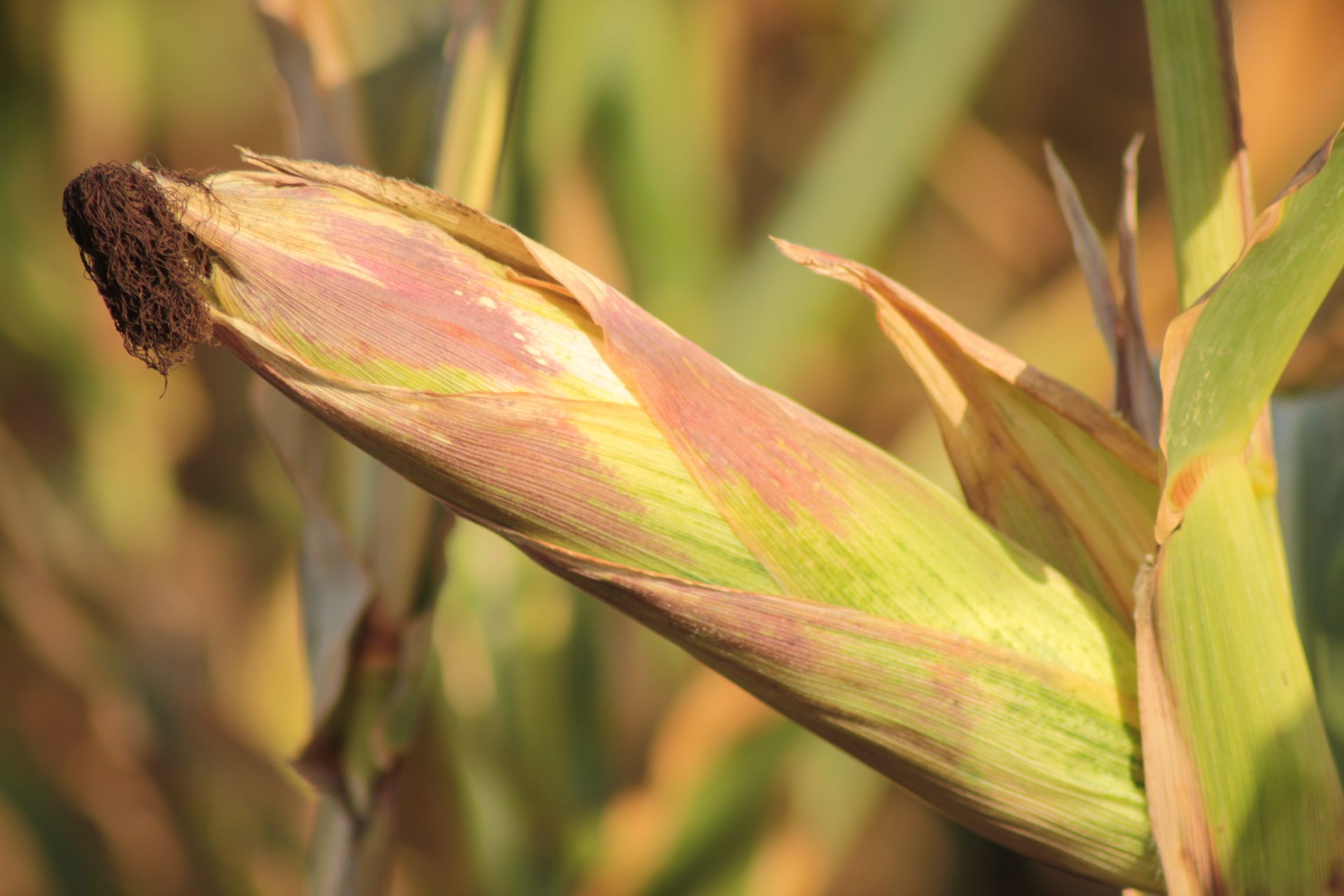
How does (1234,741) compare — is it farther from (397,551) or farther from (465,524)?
(465,524)

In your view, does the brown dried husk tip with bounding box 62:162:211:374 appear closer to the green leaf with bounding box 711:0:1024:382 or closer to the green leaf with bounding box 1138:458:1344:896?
the green leaf with bounding box 1138:458:1344:896

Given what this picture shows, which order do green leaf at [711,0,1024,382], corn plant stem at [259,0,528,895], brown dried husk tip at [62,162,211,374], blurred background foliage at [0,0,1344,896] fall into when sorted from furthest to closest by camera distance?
green leaf at [711,0,1024,382] → blurred background foliage at [0,0,1344,896] → corn plant stem at [259,0,528,895] → brown dried husk tip at [62,162,211,374]

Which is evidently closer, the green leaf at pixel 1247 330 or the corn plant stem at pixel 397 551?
the green leaf at pixel 1247 330

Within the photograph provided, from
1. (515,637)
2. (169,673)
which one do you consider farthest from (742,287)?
(169,673)

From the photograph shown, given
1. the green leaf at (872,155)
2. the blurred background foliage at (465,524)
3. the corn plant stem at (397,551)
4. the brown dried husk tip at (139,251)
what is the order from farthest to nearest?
the green leaf at (872,155), the blurred background foliage at (465,524), the corn plant stem at (397,551), the brown dried husk tip at (139,251)

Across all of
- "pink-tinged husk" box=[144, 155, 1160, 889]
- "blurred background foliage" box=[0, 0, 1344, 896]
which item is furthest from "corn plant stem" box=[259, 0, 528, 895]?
"pink-tinged husk" box=[144, 155, 1160, 889]

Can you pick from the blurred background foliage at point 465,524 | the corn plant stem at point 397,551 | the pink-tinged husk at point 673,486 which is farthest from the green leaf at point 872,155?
the pink-tinged husk at point 673,486

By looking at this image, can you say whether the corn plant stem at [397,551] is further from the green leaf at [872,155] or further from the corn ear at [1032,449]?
the green leaf at [872,155]
